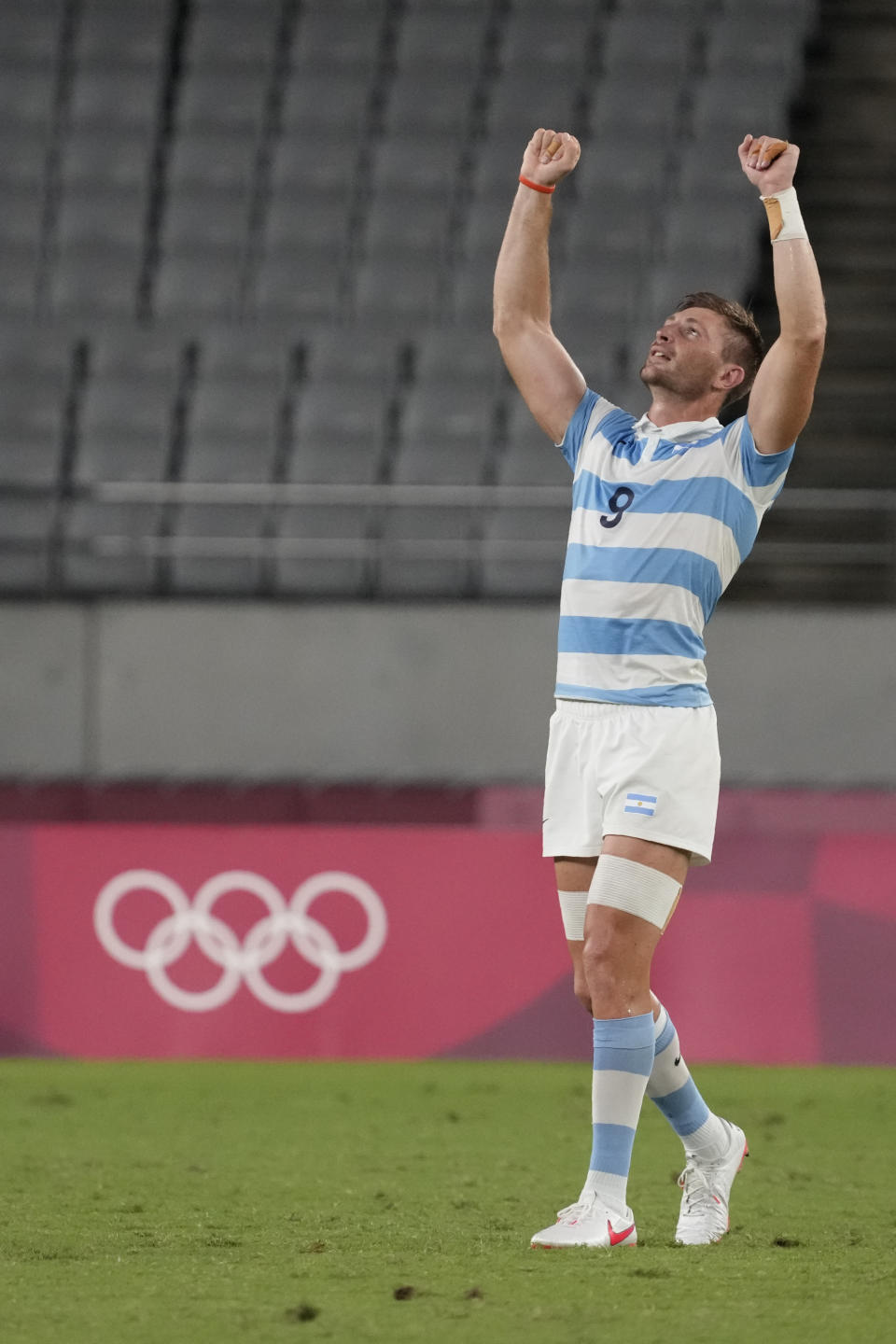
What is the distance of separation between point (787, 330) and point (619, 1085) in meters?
1.76

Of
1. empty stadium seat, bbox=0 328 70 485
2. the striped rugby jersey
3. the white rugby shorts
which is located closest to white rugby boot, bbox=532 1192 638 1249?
the white rugby shorts

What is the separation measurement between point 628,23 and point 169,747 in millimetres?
7101

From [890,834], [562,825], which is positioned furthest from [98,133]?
[562,825]

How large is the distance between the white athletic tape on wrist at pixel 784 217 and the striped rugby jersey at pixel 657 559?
0.44 m

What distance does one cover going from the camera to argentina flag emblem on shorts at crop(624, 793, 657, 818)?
14.7ft

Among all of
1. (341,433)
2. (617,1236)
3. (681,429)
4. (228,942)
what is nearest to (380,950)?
(228,942)

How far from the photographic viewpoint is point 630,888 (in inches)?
176

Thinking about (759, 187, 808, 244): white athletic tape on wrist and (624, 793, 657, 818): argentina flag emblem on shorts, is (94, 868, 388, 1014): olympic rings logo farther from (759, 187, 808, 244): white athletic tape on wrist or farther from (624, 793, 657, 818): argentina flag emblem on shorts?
(759, 187, 808, 244): white athletic tape on wrist

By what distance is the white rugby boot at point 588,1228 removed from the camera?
14.3 feet

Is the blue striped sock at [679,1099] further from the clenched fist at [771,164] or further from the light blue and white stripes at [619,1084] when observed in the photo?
the clenched fist at [771,164]

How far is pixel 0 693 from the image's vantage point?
11.9 m

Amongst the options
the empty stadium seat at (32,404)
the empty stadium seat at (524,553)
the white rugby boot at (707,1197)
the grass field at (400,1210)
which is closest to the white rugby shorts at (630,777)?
the white rugby boot at (707,1197)

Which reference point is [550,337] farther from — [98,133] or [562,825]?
[98,133]

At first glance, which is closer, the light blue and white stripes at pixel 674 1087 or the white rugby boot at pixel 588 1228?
the white rugby boot at pixel 588 1228
